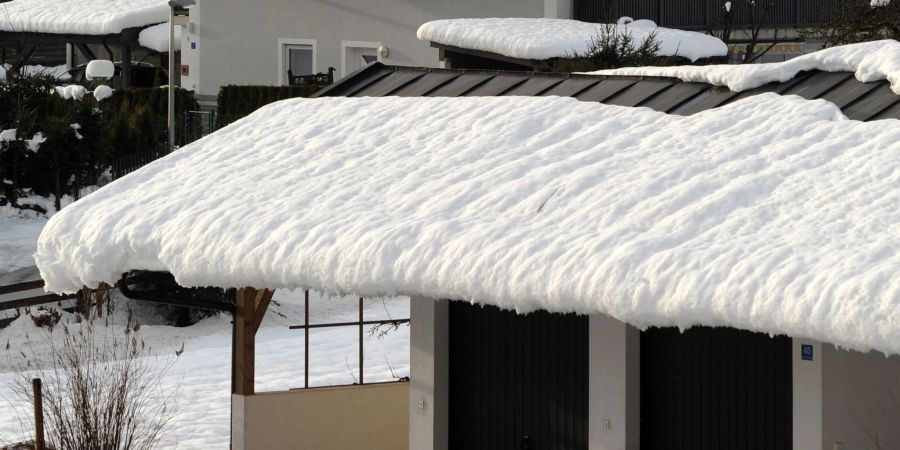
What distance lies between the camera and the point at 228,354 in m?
24.8

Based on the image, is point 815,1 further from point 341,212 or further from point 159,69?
point 341,212

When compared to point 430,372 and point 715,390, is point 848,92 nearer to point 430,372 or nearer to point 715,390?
point 715,390

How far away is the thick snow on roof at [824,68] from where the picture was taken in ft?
37.4

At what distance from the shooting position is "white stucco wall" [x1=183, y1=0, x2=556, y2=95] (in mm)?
37688

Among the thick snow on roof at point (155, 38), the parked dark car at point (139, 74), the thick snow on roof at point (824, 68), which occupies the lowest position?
the thick snow on roof at point (824, 68)

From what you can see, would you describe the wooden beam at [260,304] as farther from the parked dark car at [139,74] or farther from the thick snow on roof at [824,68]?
the parked dark car at [139,74]

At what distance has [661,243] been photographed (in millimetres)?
9422

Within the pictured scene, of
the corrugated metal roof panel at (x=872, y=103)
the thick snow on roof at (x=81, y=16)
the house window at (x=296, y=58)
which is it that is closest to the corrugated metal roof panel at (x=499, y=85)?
the corrugated metal roof panel at (x=872, y=103)

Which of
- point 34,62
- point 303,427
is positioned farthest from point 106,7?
point 303,427

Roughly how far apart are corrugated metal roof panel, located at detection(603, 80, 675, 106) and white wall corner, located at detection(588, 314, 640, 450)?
1953mm

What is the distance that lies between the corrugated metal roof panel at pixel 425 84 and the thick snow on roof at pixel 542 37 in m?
14.3

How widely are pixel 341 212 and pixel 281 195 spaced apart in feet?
3.35

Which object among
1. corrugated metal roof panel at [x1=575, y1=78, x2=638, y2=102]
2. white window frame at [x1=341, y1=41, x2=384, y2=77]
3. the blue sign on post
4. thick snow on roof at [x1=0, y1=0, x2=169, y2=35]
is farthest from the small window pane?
the blue sign on post

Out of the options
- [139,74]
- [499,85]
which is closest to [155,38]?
[139,74]
